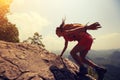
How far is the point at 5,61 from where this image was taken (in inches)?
427

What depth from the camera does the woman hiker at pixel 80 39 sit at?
37.9 feet

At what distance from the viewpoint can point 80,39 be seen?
11688 mm

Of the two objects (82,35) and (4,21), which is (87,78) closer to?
(82,35)

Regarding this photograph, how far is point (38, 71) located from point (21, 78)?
0.78 meters

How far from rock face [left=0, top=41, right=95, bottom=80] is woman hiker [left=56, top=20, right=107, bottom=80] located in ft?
1.83

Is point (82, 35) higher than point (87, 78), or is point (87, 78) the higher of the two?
point (82, 35)

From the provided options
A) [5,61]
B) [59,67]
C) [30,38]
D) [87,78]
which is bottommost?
[87,78]

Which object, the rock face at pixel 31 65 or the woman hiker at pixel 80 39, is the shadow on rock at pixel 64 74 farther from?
the woman hiker at pixel 80 39

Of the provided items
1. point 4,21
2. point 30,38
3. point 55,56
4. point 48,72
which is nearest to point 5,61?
point 48,72

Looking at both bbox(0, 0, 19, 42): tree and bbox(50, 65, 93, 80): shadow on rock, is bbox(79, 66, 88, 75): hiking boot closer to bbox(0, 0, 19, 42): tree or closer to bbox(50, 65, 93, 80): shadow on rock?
bbox(50, 65, 93, 80): shadow on rock

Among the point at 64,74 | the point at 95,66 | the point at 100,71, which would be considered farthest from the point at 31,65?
the point at 100,71

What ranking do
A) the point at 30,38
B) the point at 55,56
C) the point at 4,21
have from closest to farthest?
the point at 55,56 < the point at 4,21 < the point at 30,38

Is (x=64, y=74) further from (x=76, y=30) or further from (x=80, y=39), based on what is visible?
(x=76, y=30)

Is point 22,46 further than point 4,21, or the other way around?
point 4,21
